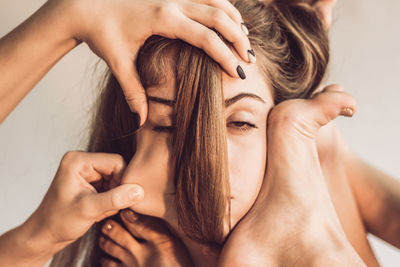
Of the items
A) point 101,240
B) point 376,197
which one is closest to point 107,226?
point 101,240

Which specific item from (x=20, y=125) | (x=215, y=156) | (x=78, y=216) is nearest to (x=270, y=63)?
(x=215, y=156)

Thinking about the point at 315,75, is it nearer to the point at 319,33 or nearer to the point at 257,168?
the point at 319,33

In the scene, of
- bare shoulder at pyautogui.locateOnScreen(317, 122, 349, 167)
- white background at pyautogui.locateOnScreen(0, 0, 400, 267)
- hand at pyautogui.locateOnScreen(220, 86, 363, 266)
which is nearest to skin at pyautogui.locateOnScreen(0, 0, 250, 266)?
hand at pyautogui.locateOnScreen(220, 86, 363, 266)

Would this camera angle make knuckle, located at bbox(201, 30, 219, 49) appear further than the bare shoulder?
No

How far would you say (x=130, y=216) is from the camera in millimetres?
1179

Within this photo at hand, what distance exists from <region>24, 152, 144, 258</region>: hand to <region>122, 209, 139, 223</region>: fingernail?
5.7 inches

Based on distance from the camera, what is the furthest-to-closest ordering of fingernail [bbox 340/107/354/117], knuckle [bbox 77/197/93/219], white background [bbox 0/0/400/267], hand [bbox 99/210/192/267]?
white background [bbox 0/0/400/267] < hand [bbox 99/210/192/267] < fingernail [bbox 340/107/354/117] < knuckle [bbox 77/197/93/219]

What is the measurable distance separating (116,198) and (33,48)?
0.38m

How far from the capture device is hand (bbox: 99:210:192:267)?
115 centimetres

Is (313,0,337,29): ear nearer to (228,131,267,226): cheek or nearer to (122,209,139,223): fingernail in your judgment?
(228,131,267,226): cheek

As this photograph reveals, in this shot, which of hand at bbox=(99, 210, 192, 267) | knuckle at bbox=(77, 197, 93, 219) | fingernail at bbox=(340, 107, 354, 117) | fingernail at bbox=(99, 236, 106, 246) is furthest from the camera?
fingernail at bbox=(99, 236, 106, 246)

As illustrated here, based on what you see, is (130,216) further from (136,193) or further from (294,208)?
(294,208)

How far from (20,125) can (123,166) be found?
3.11 feet

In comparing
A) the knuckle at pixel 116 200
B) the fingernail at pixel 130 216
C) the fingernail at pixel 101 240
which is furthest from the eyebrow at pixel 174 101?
the fingernail at pixel 101 240
